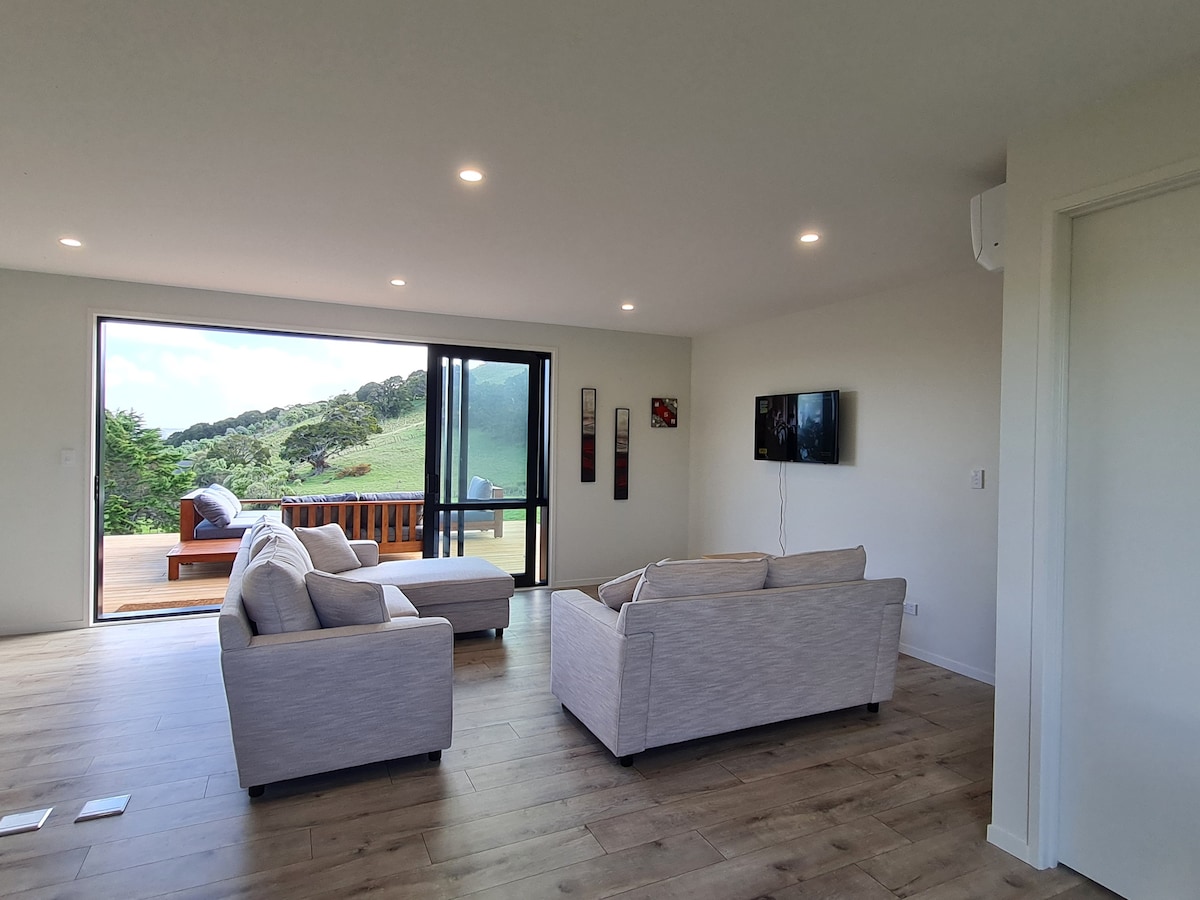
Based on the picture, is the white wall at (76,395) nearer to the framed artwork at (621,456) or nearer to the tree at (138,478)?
the framed artwork at (621,456)

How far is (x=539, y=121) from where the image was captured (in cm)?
224

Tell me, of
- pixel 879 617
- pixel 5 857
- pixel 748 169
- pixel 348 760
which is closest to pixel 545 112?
pixel 748 169

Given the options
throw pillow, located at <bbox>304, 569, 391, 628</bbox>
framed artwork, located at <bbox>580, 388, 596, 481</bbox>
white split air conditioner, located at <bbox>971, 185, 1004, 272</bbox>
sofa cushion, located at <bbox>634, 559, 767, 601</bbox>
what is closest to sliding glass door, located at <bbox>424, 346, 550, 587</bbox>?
framed artwork, located at <bbox>580, 388, 596, 481</bbox>

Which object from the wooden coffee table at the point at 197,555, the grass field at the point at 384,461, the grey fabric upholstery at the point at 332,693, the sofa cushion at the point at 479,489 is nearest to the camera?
the grey fabric upholstery at the point at 332,693

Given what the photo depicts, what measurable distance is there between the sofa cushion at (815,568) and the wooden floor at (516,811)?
75cm

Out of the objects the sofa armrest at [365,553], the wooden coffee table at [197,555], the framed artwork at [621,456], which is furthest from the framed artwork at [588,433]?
the wooden coffee table at [197,555]

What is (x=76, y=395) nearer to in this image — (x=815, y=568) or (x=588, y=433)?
(x=588, y=433)

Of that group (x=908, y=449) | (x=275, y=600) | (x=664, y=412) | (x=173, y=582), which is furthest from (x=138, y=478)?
(x=908, y=449)

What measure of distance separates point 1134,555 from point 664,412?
479 centimetres

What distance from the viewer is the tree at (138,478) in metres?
8.73

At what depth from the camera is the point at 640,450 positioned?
21.5 ft

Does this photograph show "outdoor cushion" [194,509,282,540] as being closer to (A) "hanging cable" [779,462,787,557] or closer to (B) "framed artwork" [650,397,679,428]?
(B) "framed artwork" [650,397,679,428]

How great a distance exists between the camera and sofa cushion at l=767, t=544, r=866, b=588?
314 cm

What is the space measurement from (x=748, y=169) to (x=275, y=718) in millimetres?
2869
